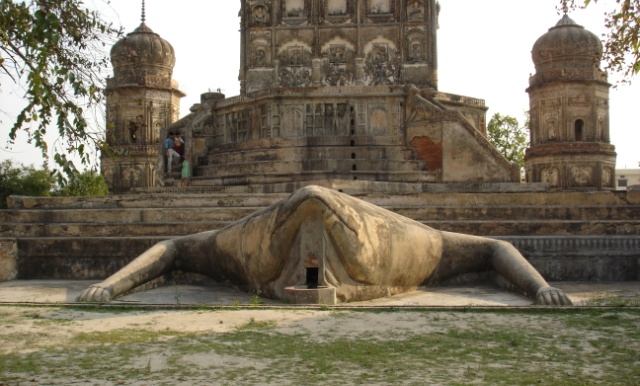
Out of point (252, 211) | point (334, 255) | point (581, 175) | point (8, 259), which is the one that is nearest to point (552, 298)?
point (334, 255)

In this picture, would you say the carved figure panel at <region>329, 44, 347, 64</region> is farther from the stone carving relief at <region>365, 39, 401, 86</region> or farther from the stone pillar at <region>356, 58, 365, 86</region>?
the stone pillar at <region>356, 58, 365, 86</region>

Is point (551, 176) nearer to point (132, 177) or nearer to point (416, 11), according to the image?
point (416, 11)

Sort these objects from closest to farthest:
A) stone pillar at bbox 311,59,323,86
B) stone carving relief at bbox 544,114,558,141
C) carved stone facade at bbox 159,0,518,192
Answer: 1. carved stone facade at bbox 159,0,518,192
2. stone pillar at bbox 311,59,323,86
3. stone carving relief at bbox 544,114,558,141

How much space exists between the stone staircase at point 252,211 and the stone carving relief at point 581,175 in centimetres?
2179

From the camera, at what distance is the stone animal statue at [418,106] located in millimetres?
16828

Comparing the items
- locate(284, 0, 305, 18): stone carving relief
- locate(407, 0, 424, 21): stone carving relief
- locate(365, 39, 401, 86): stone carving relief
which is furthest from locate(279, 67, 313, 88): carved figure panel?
locate(407, 0, 424, 21): stone carving relief

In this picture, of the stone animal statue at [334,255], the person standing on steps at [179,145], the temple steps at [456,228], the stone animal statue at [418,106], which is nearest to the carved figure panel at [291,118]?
the stone animal statue at [418,106]

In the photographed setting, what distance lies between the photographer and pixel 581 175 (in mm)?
32938

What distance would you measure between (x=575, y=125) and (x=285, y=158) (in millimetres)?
22057

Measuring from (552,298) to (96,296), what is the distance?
14.3 feet

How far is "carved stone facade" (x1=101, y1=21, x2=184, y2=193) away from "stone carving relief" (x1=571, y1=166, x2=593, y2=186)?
19.2m

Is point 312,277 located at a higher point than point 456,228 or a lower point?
lower

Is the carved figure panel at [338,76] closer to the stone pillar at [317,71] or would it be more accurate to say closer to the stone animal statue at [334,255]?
the stone pillar at [317,71]

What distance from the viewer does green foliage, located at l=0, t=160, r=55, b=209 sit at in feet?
111
